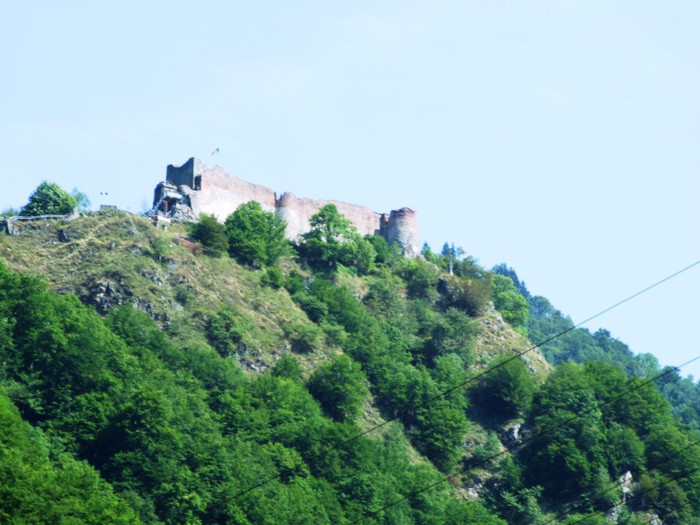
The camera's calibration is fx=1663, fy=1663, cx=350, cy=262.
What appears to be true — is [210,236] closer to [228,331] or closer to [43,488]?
[228,331]

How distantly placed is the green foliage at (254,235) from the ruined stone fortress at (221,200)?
179cm

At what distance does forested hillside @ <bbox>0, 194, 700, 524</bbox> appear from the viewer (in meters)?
69.7

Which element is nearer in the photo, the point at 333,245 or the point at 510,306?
the point at 333,245

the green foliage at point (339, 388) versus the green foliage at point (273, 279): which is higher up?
the green foliage at point (273, 279)

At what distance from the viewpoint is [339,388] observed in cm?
8269

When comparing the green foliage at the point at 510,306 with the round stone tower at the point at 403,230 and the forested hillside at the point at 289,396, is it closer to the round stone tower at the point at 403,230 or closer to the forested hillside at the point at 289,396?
the round stone tower at the point at 403,230

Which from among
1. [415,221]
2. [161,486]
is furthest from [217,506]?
[415,221]

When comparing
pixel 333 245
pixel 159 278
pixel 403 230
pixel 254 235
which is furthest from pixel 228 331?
pixel 403 230

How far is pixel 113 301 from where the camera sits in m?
81.4

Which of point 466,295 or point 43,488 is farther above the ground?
point 466,295

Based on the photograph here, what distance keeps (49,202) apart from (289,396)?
61.2 ft

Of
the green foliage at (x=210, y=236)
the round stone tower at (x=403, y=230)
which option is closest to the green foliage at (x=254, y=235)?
the green foliage at (x=210, y=236)

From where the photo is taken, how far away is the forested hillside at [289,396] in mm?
69688

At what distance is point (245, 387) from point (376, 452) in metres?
6.96
